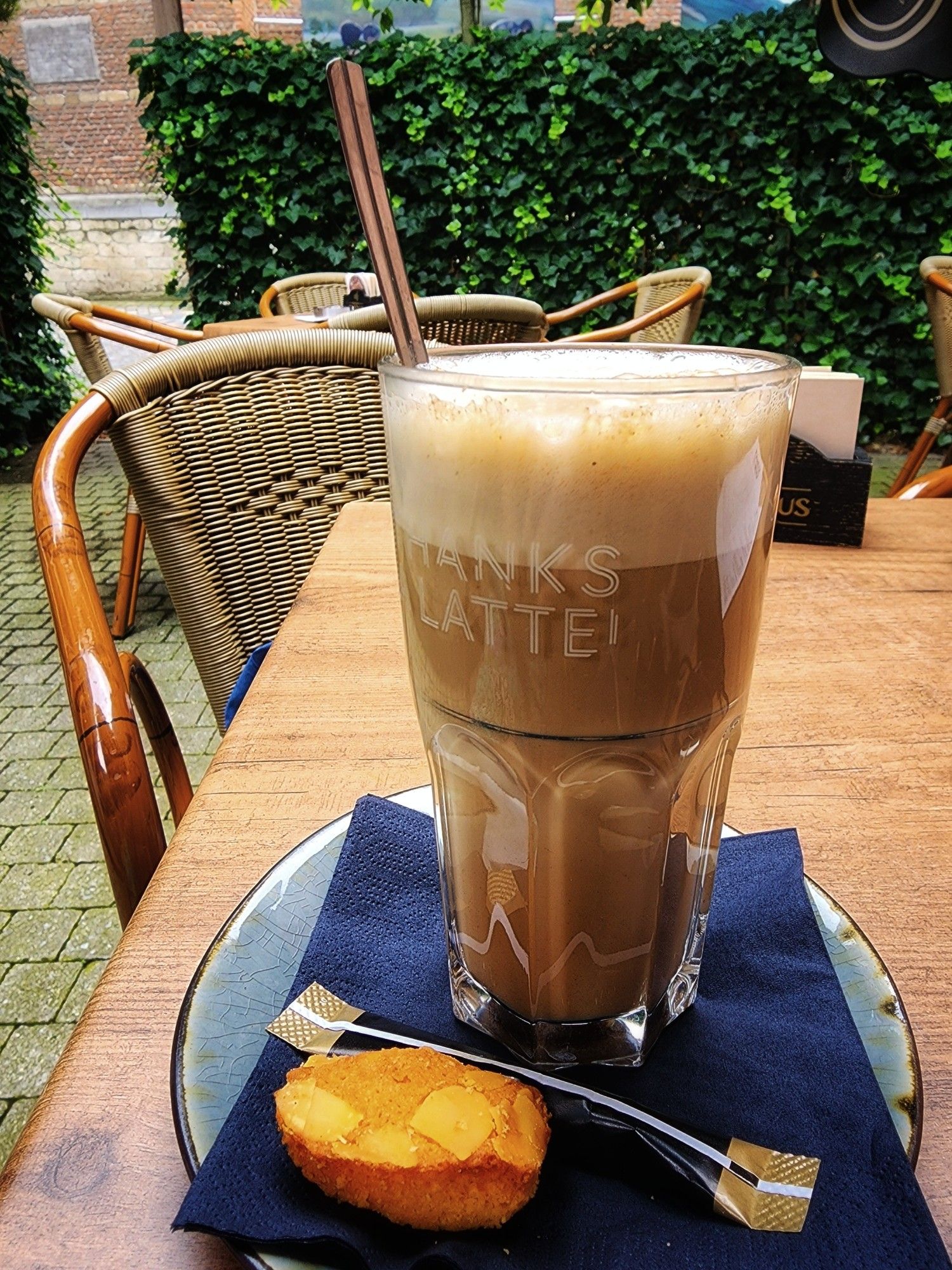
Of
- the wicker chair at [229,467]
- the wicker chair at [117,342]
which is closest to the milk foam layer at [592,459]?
the wicker chair at [229,467]

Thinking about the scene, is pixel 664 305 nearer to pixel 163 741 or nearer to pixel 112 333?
pixel 112 333

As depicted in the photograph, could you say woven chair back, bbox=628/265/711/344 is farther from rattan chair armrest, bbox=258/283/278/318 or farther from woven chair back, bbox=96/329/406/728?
woven chair back, bbox=96/329/406/728

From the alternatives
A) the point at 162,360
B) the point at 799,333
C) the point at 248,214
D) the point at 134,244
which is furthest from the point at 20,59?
the point at 162,360

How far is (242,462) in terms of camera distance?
4.60 ft

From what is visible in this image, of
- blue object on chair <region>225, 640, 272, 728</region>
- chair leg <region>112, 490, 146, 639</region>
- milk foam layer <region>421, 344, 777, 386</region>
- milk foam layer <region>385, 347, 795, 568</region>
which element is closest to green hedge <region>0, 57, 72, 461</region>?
chair leg <region>112, 490, 146, 639</region>

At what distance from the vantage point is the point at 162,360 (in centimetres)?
Result: 130

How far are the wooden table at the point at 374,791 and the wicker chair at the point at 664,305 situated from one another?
200 cm

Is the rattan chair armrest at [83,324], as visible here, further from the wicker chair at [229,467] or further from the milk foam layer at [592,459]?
the milk foam layer at [592,459]

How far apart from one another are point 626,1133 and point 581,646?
26 cm

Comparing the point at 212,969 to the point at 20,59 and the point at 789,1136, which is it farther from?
the point at 20,59

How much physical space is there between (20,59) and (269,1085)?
1655 cm

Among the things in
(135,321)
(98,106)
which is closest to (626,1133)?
(135,321)

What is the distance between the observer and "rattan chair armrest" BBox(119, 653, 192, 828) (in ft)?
3.48

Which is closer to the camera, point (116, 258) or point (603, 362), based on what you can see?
point (603, 362)
